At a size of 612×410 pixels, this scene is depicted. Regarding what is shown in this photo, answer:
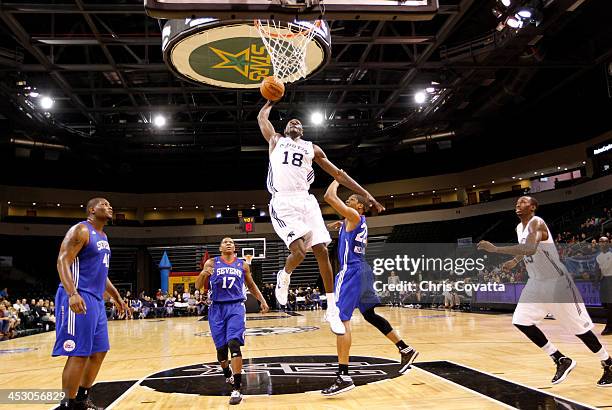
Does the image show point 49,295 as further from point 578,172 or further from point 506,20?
point 578,172

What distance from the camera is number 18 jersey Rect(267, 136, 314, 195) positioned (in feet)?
15.2

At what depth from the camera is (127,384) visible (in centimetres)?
621

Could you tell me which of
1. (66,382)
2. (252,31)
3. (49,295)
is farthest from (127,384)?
(49,295)

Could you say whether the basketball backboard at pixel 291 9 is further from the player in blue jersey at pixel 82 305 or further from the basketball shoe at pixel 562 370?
the basketball shoe at pixel 562 370

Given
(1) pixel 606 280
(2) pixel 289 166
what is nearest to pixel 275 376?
(2) pixel 289 166

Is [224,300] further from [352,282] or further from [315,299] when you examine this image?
[315,299]

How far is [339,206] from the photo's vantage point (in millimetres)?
4980

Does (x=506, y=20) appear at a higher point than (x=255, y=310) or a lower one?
higher

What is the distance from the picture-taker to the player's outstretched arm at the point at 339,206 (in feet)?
16.4

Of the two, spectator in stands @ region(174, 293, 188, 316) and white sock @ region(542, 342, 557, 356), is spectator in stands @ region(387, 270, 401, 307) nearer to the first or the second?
spectator in stands @ region(174, 293, 188, 316)

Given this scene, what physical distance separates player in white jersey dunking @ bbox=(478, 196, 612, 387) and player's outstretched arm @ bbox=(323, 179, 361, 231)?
1.31 m

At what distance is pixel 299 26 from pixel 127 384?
538 centimetres

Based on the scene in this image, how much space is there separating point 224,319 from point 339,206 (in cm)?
193

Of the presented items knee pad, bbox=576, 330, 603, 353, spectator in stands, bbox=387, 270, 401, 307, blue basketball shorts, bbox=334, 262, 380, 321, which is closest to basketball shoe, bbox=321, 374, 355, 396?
blue basketball shorts, bbox=334, 262, 380, 321
